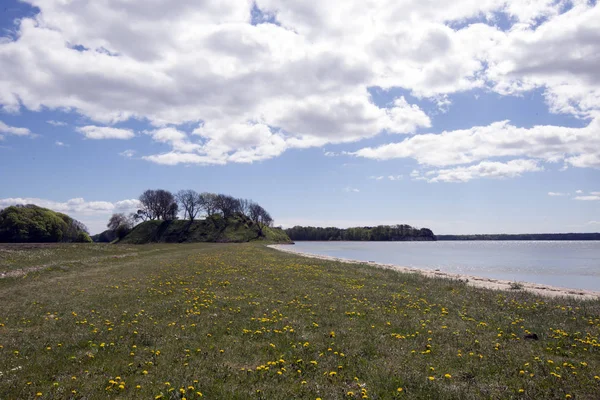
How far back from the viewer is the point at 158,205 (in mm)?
189625

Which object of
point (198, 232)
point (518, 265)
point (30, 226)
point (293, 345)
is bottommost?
point (518, 265)

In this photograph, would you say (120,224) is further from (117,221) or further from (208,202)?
(208,202)

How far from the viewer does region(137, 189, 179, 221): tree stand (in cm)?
18834

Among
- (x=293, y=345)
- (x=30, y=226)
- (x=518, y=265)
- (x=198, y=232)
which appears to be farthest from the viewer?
(x=198, y=232)

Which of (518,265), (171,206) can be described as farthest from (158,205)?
(518,265)

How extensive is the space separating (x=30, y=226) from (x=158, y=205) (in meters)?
93.0

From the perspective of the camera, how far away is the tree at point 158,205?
188m

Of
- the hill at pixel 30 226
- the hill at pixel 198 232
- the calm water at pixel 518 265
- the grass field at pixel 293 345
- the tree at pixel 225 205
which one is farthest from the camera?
the tree at pixel 225 205

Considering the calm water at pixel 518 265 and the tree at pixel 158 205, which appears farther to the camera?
the tree at pixel 158 205

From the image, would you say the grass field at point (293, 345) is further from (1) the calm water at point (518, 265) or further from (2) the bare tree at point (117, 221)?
(2) the bare tree at point (117, 221)

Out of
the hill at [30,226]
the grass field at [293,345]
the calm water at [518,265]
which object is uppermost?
the hill at [30,226]

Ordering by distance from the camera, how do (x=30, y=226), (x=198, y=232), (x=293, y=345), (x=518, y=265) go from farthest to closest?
(x=198, y=232)
(x=30, y=226)
(x=518, y=265)
(x=293, y=345)

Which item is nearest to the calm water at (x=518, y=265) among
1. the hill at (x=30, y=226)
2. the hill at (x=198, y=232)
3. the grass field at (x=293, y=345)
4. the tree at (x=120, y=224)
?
the grass field at (x=293, y=345)

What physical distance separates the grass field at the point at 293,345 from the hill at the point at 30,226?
9104cm
